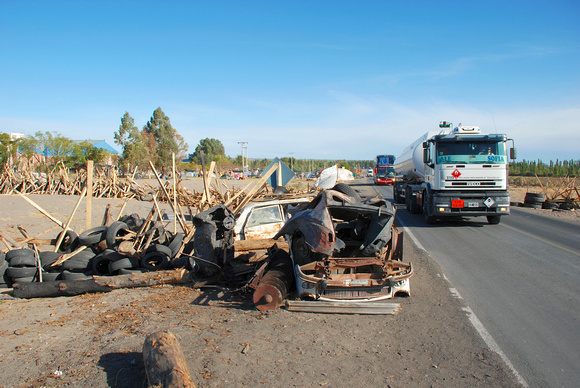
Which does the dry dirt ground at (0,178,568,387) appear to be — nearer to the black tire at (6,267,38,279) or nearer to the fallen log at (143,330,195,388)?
the fallen log at (143,330,195,388)

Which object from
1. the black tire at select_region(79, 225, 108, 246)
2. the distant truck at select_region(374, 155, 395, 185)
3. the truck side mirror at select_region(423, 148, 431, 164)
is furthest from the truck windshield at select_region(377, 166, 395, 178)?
the black tire at select_region(79, 225, 108, 246)

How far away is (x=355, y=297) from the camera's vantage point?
572cm

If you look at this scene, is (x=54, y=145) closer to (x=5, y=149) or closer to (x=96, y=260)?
(x=5, y=149)

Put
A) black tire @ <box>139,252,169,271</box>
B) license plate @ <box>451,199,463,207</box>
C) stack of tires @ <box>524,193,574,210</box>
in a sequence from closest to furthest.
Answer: black tire @ <box>139,252,169,271</box>
license plate @ <box>451,199,463,207</box>
stack of tires @ <box>524,193,574,210</box>

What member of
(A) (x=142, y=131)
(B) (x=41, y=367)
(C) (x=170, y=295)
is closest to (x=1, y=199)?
(C) (x=170, y=295)

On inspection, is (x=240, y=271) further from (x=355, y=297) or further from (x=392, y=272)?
(x=392, y=272)

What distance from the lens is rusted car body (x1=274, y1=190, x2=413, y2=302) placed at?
18.7ft

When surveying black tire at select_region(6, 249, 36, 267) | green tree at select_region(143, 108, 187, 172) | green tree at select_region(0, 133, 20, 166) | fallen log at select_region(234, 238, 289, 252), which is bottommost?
black tire at select_region(6, 249, 36, 267)

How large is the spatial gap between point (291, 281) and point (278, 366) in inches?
92.2

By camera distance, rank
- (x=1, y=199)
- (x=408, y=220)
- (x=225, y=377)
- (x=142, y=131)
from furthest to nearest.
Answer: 1. (x=142, y=131)
2. (x=1, y=199)
3. (x=408, y=220)
4. (x=225, y=377)

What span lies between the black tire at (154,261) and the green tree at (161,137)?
60.7m

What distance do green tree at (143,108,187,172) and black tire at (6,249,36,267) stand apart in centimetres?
6008

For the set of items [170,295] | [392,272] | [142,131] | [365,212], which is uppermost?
[142,131]

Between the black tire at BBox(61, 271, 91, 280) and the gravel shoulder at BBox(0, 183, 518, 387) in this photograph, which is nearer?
the gravel shoulder at BBox(0, 183, 518, 387)
